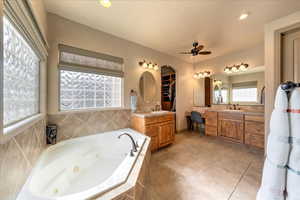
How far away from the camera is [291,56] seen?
2010mm

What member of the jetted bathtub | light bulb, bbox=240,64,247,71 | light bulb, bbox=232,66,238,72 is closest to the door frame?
light bulb, bbox=240,64,247,71

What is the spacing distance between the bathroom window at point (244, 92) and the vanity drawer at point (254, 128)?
0.87 metres

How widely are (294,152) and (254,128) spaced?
7.79 ft

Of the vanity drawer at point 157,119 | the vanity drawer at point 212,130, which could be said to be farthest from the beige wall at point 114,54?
the vanity drawer at point 212,130

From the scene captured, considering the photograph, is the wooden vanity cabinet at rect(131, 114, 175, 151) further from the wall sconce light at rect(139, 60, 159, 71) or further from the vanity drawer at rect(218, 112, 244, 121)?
the vanity drawer at rect(218, 112, 244, 121)

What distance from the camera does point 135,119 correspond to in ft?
8.77

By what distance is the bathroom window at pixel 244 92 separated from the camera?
3.20 metres

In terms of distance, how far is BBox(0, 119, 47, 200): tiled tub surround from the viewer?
0.70 metres

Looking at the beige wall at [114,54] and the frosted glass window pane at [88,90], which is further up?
the beige wall at [114,54]

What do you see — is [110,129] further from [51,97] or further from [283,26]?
[283,26]

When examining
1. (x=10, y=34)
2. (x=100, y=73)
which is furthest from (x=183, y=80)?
(x=10, y=34)

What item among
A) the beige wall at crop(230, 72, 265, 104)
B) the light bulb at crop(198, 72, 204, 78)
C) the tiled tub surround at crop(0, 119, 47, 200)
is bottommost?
the tiled tub surround at crop(0, 119, 47, 200)

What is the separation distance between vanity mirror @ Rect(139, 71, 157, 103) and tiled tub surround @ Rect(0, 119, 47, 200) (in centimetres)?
227

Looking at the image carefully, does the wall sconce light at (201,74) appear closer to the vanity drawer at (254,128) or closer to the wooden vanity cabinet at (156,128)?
the vanity drawer at (254,128)
